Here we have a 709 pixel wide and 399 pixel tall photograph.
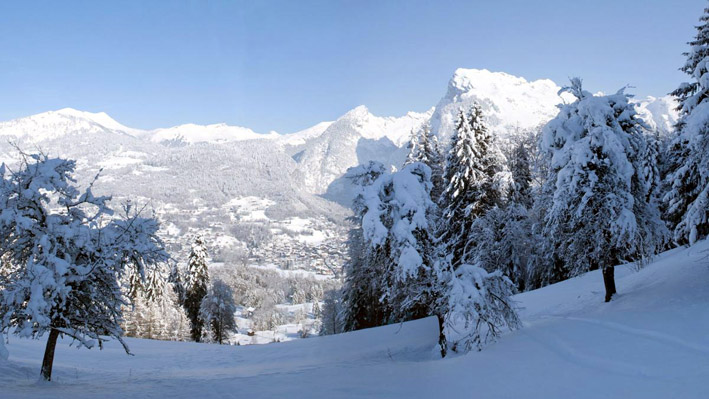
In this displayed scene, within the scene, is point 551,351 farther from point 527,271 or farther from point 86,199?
point 527,271

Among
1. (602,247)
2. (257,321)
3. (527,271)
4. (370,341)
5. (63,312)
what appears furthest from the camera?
(257,321)

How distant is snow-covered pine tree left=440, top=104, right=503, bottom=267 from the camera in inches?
947

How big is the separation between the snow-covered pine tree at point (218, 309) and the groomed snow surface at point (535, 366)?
2004 cm

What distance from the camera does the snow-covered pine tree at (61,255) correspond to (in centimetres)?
837

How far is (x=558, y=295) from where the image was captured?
18188 millimetres

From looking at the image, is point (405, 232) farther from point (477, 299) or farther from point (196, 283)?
point (196, 283)

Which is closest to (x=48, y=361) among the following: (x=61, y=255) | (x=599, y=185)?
(x=61, y=255)

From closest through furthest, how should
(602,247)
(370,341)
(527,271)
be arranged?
1. (602,247)
2. (370,341)
3. (527,271)

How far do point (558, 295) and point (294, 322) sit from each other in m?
93.7

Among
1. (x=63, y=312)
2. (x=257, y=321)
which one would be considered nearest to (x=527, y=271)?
(x=63, y=312)

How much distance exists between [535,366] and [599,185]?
6896mm

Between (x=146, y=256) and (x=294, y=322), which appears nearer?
(x=146, y=256)

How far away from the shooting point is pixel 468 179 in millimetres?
24125

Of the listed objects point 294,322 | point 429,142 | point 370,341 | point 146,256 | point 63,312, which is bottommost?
point 294,322
